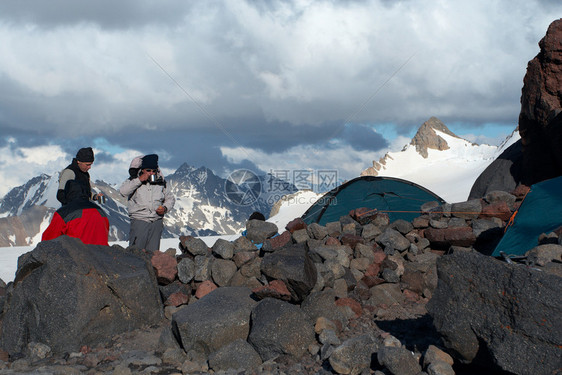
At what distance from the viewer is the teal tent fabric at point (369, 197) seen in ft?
44.1

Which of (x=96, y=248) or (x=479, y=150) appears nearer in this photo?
(x=96, y=248)

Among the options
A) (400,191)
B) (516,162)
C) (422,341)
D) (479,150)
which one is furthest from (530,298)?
(479,150)

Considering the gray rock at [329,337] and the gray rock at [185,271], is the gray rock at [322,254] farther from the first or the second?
the gray rock at [185,271]

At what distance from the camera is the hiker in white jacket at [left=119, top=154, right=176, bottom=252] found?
8375 millimetres

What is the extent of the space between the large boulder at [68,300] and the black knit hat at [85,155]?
1485 millimetres

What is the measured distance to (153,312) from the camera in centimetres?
707

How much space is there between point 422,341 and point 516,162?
43.1 feet

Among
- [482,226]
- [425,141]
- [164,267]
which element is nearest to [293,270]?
[164,267]

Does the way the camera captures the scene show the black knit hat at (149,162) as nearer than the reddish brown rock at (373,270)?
No

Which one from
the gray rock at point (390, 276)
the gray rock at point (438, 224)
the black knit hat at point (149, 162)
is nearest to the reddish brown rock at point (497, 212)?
the gray rock at point (438, 224)

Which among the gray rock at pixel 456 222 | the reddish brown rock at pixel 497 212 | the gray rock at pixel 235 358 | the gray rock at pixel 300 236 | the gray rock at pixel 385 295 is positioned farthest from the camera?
the reddish brown rock at pixel 497 212

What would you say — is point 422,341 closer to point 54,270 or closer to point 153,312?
point 153,312

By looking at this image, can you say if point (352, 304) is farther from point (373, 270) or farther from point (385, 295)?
point (373, 270)

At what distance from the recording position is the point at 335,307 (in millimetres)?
6457
